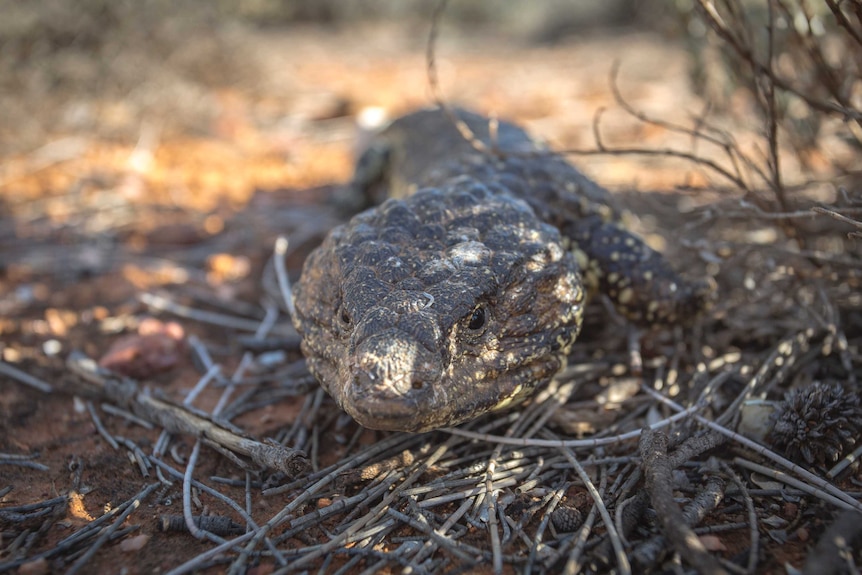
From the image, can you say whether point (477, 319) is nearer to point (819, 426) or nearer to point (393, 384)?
point (393, 384)

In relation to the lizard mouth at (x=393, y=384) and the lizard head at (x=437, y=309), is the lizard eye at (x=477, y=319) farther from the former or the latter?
the lizard mouth at (x=393, y=384)

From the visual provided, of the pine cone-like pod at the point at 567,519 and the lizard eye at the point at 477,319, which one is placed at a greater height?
the lizard eye at the point at 477,319

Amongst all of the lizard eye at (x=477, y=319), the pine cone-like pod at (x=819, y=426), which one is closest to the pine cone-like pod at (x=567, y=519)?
the lizard eye at (x=477, y=319)

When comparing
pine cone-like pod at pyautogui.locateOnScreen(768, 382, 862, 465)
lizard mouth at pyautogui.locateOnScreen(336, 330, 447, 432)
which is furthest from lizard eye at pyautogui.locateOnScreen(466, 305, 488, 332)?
pine cone-like pod at pyautogui.locateOnScreen(768, 382, 862, 465)

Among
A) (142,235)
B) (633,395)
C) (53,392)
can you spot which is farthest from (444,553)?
(142,235)

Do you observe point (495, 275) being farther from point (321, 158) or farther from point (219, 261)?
point (321, 158)

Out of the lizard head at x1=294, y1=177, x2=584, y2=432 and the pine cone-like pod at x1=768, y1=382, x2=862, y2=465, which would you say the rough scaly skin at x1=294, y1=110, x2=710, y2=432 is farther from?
the pine cone-like pod at x1=768, y1=382, x2=862, y2=465
